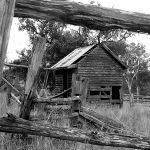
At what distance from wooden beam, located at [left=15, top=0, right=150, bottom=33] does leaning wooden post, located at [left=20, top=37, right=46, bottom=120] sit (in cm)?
130

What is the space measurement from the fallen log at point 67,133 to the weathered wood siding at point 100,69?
18.8 meters

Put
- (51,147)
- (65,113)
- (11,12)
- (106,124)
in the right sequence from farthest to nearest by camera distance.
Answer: (65,113)
(106,124)
(51,147)
(11,12)

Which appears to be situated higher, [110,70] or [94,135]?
[110,70]

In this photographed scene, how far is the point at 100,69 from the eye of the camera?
23062 millimetres

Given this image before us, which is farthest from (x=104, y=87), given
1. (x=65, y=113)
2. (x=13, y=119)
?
(x=13, y=119)

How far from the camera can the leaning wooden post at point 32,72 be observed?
429cm

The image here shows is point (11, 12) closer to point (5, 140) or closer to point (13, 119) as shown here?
point (13, 119)

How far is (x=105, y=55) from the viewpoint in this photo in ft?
75.9

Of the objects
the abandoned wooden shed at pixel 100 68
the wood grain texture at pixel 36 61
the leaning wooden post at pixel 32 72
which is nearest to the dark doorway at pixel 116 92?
the abandoned wooden shed at pixel 100 68

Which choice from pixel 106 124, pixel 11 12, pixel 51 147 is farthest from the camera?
pixel 106 124

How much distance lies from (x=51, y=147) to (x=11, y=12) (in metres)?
2.92

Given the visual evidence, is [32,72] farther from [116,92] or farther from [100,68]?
[116,92]

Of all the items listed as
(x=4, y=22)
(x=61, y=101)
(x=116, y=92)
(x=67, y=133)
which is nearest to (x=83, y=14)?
(x=4, y=22)

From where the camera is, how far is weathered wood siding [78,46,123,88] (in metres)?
22.6
